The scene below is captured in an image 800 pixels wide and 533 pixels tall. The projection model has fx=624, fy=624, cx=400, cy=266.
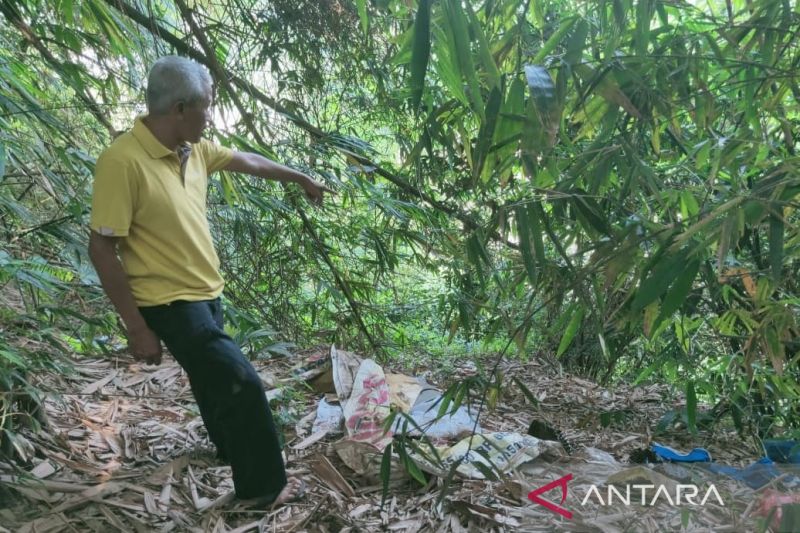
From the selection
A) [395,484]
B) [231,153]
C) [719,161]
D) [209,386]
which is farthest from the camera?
[231,153]

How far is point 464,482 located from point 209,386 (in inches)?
28.7

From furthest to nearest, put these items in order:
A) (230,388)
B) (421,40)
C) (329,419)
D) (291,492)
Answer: (329,419)
(291,492)
(230,388)
(421,40)

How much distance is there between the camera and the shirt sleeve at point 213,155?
1.86 metres

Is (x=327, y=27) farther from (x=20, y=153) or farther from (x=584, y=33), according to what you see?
(x=584, y=33)

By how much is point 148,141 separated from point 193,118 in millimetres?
126

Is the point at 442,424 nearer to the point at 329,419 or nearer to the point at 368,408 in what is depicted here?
the point at 368,408

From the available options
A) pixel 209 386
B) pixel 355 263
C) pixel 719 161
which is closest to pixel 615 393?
pixel 355 263

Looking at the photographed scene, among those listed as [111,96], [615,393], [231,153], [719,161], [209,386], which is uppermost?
[111,96]

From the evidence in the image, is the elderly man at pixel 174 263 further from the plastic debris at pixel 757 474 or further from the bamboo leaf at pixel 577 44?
the plastic debris at pixel 757 474

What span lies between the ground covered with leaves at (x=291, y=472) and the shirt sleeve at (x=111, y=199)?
0.52 metres

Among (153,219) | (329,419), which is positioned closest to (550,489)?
(329,419)

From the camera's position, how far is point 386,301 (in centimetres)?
374

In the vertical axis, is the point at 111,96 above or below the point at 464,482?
above

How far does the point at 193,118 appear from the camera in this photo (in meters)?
1.57
